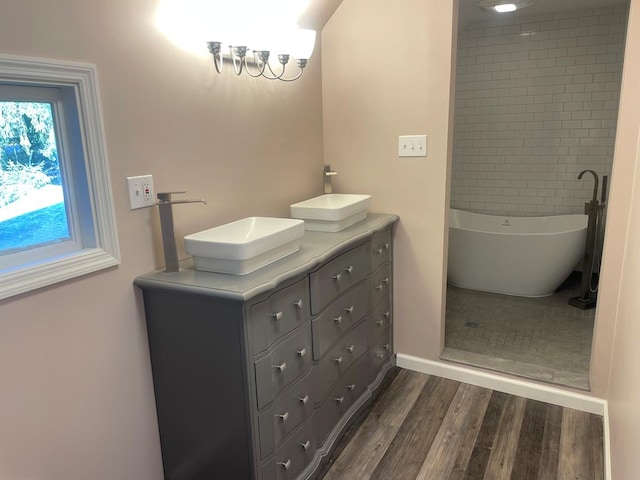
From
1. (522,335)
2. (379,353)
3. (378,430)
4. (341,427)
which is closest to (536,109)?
(522,335)

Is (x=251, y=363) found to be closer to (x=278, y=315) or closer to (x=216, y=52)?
(x=278, y=315)

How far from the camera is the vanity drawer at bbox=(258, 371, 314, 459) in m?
1.62

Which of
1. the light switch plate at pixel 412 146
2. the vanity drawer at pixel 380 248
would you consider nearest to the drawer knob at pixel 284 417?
the vanity drawer at pixel 380 248

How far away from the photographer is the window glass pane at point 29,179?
1.36 m

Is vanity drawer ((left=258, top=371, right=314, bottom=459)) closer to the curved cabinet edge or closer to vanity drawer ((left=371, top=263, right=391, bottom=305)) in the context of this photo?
the curved cabinet edge

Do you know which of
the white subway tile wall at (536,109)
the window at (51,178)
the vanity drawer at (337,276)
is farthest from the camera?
the white subway tile wall at (536,109)

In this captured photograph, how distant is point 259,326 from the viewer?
154cm

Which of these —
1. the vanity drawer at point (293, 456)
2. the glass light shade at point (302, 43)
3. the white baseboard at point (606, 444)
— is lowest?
the white baseboard at point (606, 444)

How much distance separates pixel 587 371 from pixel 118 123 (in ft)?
8.23

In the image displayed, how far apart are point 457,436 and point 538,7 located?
3.20 metres

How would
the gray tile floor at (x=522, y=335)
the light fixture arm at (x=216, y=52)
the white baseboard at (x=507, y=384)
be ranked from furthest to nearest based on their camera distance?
the gray tile floor at (x=522, y=335) → the white baseboard at (x=507, y=384) → the light fixture arm at (x=216, y=52)

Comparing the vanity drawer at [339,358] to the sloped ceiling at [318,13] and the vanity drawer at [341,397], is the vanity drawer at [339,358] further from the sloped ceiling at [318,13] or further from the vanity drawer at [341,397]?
the sloped ceiling at [318,13]

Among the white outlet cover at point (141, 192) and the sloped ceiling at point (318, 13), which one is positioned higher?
the sloped ceiling at point (318, 13)

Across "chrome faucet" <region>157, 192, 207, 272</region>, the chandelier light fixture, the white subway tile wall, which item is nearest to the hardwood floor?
"chrome faucet" <region>157, 192, 207, 272</region>
